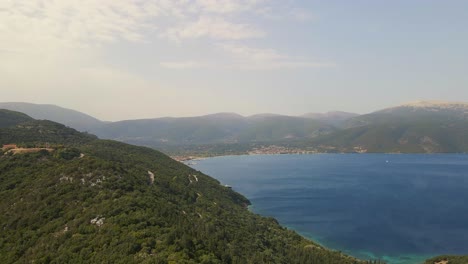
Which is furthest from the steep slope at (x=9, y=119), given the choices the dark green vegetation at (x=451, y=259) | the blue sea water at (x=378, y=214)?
the dark green vegetation at (x=451, y=259)

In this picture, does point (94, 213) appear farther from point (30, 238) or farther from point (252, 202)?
point (252, 202)

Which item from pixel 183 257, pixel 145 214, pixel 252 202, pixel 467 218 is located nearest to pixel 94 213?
pixel 145 214

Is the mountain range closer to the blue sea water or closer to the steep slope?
the blue sea water

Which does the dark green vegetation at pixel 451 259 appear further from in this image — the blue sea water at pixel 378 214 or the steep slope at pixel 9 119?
the steep slope at pixel 9 119

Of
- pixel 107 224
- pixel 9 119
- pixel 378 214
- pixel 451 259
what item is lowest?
pixel 378 214

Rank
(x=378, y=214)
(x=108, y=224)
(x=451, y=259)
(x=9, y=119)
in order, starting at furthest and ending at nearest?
(x=9, y=119) → (x=378, y=214) → (x=451, y=259) → (x=108, y=224)

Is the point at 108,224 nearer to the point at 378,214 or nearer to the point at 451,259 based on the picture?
the point at 451,259

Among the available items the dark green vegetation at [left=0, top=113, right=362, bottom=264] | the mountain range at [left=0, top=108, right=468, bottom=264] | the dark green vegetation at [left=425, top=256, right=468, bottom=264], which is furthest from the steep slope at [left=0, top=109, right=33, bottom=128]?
the dark green vegetation at [left=425, top=256, right=468, bottom=264]

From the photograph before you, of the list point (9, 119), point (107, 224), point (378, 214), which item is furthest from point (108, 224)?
point (9, 119)
